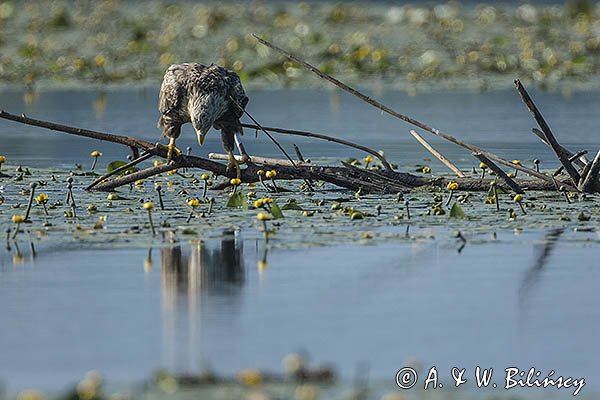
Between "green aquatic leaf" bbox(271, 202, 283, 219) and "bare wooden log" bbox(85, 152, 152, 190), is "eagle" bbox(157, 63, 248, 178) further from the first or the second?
"green aquatic leaf" bbox(271, 202, 283, 219)

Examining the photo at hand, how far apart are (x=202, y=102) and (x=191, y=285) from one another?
311 cm

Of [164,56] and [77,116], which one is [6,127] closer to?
[77,116]

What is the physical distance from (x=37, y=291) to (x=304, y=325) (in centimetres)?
139

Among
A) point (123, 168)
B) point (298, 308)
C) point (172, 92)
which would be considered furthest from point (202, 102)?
point (298, 308)

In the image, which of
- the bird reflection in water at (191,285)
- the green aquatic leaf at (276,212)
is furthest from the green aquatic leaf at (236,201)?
the bird reflection in water at (191,285)

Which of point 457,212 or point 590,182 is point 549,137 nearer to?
point 590,182

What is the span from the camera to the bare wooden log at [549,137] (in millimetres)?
8214

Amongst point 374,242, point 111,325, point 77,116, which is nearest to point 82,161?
point 77,116

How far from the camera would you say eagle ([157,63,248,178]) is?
9.06m

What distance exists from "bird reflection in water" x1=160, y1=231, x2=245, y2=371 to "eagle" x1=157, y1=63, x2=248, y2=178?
1.68 metres

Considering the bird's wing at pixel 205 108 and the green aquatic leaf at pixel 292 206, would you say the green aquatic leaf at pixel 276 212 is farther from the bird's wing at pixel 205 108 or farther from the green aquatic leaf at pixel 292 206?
the bird's wing at pixel 205 108

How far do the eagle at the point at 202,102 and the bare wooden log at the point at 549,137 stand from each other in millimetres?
1937

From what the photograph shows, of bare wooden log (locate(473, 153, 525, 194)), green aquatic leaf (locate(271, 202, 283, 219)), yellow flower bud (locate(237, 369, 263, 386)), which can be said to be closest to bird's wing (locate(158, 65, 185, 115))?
green aquatic leaf (locate(271, 202, 283, 219))

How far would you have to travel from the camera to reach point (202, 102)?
906cm
